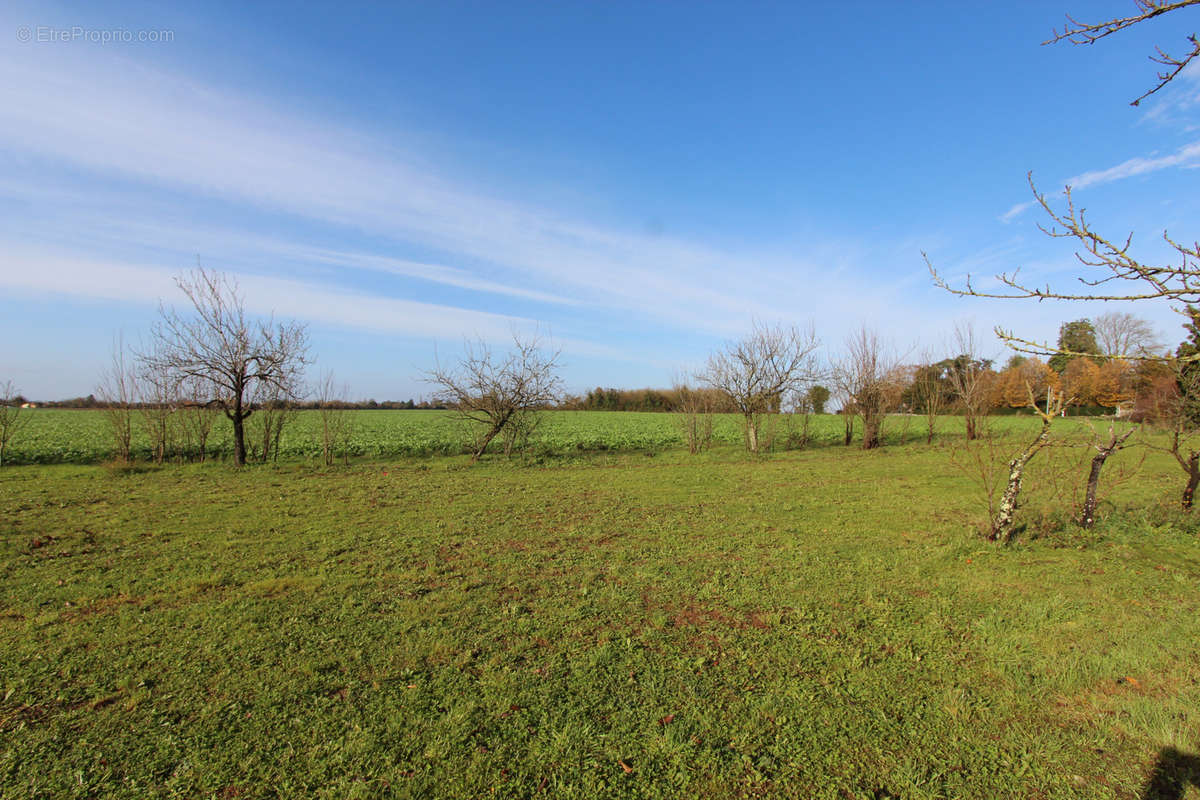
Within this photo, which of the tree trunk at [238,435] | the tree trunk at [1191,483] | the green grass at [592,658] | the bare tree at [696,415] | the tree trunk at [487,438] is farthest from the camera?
the bare tree at [696,415]

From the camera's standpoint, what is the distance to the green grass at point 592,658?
2963 mm

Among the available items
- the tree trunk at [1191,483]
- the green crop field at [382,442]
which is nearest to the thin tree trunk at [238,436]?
the green crop field at [382,442]

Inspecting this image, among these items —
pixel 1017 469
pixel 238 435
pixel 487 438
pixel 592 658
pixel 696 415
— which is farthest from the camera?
pixel 696 415

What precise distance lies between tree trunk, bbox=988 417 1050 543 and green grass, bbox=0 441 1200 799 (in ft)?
0.94

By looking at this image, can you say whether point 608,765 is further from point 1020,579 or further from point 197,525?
point 197,525

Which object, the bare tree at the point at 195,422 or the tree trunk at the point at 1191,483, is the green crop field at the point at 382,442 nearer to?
the bare tree at the point at 195,422

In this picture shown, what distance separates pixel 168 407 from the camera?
16.0 meters

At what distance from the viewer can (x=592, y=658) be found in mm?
4180

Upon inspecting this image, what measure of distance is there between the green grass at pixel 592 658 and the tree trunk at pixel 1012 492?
0.29 meters

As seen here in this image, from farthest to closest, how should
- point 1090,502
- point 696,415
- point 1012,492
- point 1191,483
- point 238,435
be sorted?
1. point 696,415
2. point 238,435
3. point 1191,483
4. point 1090,502
5. point 1012,492

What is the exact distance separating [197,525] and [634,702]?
7814 millimetres

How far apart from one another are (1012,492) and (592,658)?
6045 mm

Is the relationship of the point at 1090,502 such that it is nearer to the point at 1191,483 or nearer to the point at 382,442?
the point at 1191,483

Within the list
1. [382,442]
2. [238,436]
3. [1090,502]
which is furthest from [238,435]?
[1090,502]
